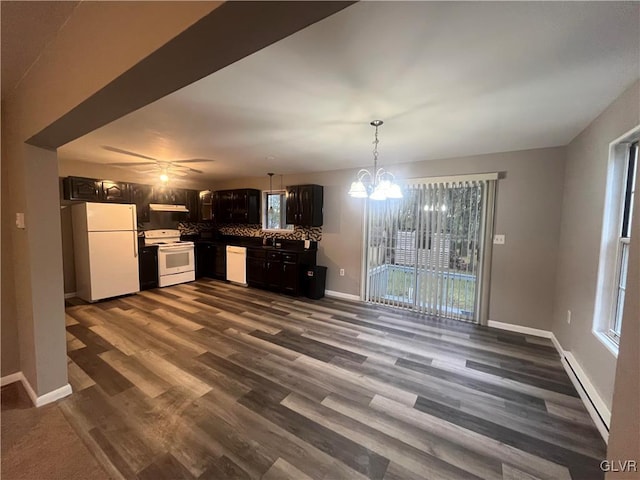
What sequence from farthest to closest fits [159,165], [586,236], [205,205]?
[205,205] < [159,165] < [586,236]

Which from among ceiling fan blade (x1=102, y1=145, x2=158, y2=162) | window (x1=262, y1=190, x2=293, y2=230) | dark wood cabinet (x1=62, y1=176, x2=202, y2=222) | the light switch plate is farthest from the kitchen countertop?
the light switch plate

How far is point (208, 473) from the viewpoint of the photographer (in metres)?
1.49

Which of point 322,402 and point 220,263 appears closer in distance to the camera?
point 322,402

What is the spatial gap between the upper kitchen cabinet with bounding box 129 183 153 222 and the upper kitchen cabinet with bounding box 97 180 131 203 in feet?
0.29

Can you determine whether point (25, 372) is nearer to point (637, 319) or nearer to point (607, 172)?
point (637, 319)

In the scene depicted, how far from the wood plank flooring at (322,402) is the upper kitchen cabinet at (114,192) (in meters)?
2.21

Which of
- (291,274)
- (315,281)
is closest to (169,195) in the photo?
(291,274)

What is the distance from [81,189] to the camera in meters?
4.37

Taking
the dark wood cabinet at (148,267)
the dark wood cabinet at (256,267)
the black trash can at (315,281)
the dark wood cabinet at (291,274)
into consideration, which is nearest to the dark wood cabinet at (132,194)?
the dark wood cabinet at (148,267)

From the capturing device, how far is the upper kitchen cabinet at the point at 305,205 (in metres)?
4.89

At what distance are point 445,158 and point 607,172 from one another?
73.8 inches

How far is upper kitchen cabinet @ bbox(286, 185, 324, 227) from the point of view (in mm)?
4891

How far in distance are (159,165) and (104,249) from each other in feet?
5.58

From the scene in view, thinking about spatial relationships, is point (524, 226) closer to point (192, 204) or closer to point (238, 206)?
point (238, 206)
